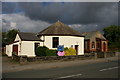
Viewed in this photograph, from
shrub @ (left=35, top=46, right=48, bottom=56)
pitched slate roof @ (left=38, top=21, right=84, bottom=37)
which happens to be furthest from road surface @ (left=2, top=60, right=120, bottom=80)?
pitched slate roof @ (left=38, top=21, right=84, bottom=37)

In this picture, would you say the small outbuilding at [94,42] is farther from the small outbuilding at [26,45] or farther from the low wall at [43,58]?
the low wall at [43,58]

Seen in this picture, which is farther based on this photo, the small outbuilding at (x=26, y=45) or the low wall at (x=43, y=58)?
the small outbuilding at (x=26, y=45)

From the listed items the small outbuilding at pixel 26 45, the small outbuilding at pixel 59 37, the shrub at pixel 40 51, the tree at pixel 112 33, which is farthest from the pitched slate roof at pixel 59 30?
the tree at pixel 112 33

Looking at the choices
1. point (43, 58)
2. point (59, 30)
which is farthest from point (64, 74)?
point (59, 30)

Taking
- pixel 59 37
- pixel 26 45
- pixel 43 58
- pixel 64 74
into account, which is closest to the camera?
pixel 64 74

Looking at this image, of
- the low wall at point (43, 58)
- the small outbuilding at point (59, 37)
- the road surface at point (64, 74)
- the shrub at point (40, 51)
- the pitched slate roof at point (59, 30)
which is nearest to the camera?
the road surface at point (64, 74)

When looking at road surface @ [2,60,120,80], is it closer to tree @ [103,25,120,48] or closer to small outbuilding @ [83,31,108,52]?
small outbuilding @ [83,31,108,52]

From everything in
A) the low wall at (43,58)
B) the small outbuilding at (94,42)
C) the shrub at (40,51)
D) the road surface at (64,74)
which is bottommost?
the road surface at (64,74)

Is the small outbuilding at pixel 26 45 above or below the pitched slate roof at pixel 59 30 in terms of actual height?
below

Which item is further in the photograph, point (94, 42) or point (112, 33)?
point (112, 33)

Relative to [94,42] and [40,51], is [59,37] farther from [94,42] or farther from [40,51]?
[94,42]

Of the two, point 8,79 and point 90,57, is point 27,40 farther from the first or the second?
point 8,79

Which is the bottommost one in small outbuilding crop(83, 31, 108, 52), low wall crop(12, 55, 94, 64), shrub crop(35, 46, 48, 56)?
low wall crop(12, 55, 94, 64)

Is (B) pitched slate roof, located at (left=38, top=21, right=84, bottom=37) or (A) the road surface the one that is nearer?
(A) the road surface
